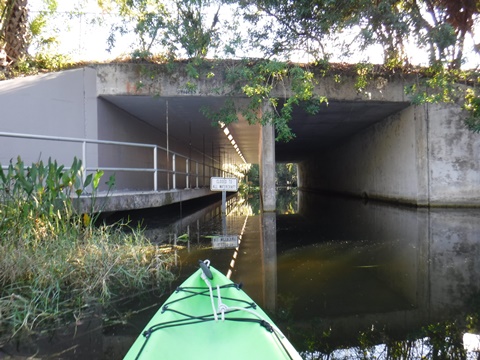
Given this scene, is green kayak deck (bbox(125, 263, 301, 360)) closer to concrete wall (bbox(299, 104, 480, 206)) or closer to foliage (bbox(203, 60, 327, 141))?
foliage (bbox(203, 60, 327, 141))

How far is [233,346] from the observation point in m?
2.09

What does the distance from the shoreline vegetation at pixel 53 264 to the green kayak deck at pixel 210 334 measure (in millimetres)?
1364

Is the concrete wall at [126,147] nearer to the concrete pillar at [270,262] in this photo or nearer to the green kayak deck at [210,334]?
the concrete pillar at [270,262]

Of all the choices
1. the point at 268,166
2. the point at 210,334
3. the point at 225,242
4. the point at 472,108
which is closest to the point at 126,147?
the point at 268,166

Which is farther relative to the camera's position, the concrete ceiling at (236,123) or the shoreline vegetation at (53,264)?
the concrete ceiling at (236,123)

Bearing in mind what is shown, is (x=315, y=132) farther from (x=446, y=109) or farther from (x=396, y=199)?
(x=446, y=109)

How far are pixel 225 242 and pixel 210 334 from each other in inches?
195

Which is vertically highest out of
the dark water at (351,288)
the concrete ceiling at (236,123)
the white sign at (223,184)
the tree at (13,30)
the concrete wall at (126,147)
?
the tree at (13,30)

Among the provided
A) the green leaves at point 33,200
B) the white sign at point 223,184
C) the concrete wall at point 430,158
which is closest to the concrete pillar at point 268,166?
the white sign at point 223,184

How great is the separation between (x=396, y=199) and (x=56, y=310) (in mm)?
13054

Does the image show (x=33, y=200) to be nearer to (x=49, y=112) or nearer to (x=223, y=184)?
(x=49, y=112)

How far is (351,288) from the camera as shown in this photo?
4.16 meters

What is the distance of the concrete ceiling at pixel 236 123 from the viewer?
36.9ft

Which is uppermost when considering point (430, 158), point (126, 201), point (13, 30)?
point (13, 30)
